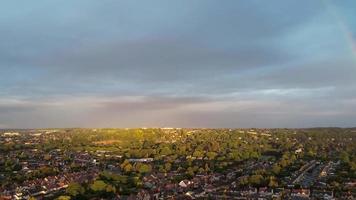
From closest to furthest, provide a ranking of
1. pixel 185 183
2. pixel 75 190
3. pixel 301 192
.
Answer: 1. pixel 75 190
2. pixel 301 192
3. pixel 185 183

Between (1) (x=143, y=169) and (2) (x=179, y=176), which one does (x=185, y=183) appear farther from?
(1) (x=143, y=169)

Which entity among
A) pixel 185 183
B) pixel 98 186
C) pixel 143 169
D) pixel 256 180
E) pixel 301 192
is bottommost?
pixel 301 192

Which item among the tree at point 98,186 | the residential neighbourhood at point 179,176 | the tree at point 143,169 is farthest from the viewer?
the tree at point 143,169

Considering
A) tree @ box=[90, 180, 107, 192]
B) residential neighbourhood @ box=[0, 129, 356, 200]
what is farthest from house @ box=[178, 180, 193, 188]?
tree @ box=[90, 180, 107, 192]

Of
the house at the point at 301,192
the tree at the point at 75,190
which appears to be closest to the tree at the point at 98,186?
the tree at the point at 75,190

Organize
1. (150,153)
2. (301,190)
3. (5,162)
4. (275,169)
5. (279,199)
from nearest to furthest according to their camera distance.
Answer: (279,199) → (301,190) → (275,169) → (5,162) → (150,153)

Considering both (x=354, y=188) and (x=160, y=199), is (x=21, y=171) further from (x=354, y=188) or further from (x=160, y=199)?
(x=354, y=188)

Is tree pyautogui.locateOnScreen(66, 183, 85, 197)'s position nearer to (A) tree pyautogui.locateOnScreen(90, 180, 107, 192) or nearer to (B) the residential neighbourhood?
(B) the residential neighbourhood

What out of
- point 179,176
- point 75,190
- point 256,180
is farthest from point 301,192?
point 75,190

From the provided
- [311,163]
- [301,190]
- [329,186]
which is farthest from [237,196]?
[311,163]

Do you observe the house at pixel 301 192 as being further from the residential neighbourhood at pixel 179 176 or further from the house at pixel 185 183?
the house at pixel 185 183

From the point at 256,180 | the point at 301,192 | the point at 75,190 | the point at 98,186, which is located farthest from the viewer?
the point at 256,180
